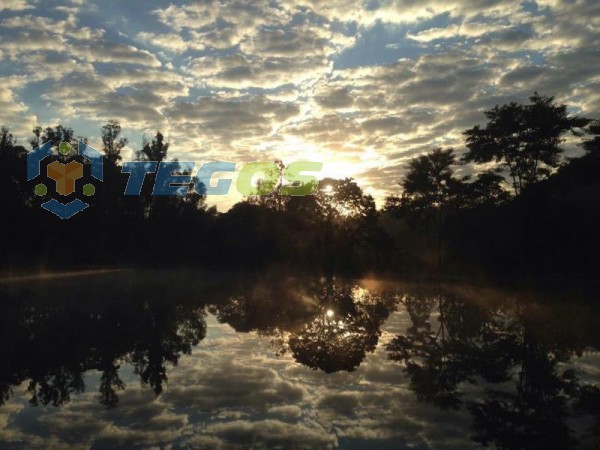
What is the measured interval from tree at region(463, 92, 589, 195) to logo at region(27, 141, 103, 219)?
36315mm

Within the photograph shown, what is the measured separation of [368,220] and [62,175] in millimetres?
30662

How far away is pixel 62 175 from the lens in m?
45.9

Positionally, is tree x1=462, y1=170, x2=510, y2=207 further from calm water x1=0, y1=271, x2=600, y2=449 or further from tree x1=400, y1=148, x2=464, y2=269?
calm water x1=0, y1=271, x2=600, y2=449

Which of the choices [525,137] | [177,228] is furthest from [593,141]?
[177,228]

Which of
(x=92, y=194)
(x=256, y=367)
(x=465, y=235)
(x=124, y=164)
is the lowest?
(x=256, y=367)

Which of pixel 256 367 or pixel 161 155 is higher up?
pixel 161 155

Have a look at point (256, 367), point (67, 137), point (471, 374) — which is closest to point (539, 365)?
point (471, 374)

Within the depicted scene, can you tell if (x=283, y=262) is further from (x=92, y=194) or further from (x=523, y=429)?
(x=523, y=429)

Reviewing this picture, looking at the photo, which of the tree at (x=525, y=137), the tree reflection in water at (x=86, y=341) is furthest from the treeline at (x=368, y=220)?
the tree reflection in water at (x=86, y=341)

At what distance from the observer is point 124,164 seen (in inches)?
2133

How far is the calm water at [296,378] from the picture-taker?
5.15 metres

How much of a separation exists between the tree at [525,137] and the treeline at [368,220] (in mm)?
68

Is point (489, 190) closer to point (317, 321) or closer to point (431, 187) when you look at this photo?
point (431, 187)

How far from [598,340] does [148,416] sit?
31.6 ft
